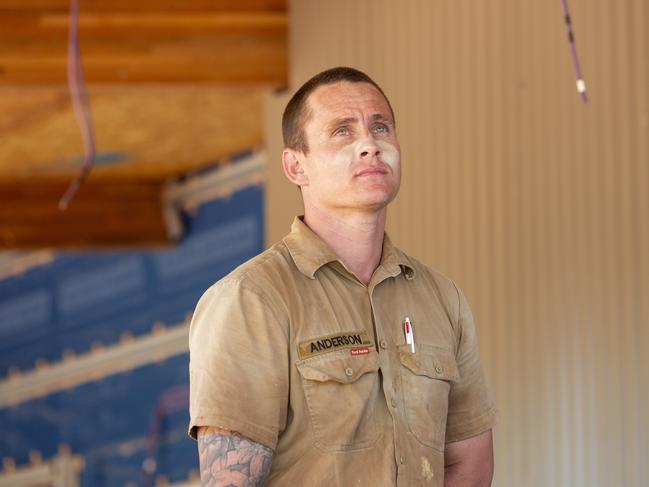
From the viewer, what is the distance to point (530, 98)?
13.0 ft

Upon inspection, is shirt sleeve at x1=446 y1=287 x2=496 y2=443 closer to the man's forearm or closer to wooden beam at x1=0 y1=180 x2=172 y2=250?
the man's forearm

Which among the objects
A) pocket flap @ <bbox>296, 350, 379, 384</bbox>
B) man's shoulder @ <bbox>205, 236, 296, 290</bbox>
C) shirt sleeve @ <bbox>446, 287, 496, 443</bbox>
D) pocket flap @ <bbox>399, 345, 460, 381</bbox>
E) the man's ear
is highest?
the man's ear

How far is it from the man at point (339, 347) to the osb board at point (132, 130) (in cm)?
313

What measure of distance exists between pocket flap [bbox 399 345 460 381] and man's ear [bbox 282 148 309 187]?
13.5 inches

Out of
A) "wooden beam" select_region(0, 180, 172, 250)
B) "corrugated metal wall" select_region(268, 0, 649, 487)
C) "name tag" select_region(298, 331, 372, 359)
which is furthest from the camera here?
"wooden beam" select_region(0, 180, 172, 250)

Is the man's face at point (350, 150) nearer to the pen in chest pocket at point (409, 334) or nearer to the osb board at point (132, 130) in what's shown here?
the pen in chest pocket at point (409, 334)

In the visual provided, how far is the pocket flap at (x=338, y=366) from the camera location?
6.50 ft

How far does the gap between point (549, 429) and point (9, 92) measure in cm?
282

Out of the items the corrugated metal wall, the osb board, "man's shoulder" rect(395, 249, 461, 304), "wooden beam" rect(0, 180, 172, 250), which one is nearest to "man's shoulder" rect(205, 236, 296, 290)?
"man's shoulder" rect(395, 249, 461, 304)

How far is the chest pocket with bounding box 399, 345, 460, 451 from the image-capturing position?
6.82 ft

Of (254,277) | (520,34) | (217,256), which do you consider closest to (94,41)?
(520,34)

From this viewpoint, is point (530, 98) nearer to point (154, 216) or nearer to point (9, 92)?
point (9, 92)

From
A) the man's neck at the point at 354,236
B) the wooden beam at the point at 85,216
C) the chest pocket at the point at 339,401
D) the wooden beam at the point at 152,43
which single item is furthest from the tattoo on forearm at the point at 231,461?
the wooden beam at the point at 85,216

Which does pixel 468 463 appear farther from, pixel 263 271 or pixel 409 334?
pixel 263 271
